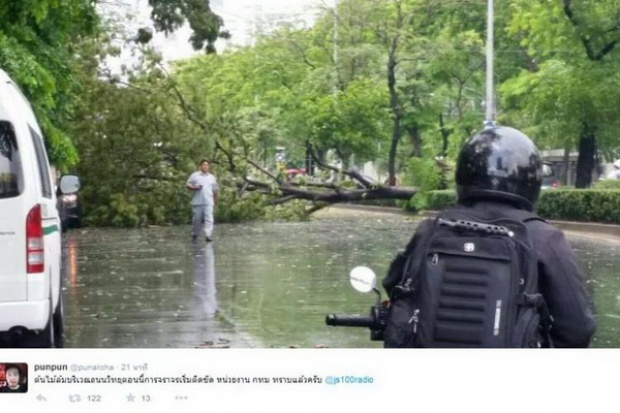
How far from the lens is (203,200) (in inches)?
213

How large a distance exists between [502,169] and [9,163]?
1.90m

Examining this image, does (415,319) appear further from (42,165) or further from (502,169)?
(42,165)

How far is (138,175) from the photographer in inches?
239

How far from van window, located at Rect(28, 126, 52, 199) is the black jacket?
1872mm

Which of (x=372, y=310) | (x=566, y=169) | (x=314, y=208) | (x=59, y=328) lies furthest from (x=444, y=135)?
(x=59, y=328)

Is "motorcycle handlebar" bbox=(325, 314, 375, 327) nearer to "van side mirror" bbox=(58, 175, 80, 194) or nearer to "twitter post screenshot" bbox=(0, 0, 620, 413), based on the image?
"twitter post screenshot" bbox=(0, 0, 620, 413)

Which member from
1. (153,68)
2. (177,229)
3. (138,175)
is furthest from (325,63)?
(138,175)

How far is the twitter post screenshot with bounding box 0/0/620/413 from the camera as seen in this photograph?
10.3ft

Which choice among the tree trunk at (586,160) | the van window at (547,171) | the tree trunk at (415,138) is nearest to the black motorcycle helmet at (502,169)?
the van window at (547,171)

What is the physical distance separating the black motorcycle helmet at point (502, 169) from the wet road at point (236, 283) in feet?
3.39

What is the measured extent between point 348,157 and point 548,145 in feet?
2.62
